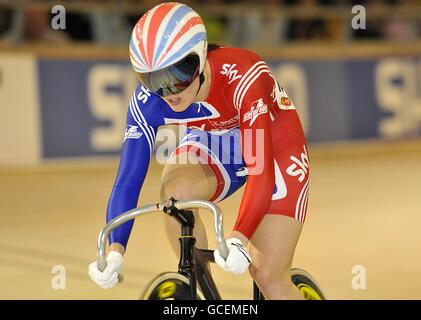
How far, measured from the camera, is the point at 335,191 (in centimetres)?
796

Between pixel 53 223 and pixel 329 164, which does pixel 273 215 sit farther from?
pixel 329 164

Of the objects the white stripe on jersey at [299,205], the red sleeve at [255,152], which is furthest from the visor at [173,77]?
the white stripe on jersey at [299,205]

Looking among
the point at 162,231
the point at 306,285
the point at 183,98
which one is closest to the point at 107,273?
the point at 183,98

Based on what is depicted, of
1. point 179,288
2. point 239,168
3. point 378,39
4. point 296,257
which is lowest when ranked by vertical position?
point 179,288

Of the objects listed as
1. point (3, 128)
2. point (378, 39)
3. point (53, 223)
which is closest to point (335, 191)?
point (53, 223)

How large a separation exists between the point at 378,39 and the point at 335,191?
4323 millimetres

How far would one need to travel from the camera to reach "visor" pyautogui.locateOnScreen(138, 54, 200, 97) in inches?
110

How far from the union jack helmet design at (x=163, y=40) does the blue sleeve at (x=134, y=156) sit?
12.5 inches

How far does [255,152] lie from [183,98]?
0.29 meters

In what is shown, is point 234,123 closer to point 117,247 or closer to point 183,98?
point 183,98

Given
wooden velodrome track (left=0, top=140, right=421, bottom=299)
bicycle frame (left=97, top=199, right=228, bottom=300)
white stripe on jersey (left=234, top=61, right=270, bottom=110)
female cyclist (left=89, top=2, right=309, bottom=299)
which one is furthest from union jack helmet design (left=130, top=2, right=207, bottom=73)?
wooden velodrome track (left=0, top=140, right=421, bottom=299)

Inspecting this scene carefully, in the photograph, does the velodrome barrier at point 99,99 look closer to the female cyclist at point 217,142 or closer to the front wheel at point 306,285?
the female cyclist at point 217,142

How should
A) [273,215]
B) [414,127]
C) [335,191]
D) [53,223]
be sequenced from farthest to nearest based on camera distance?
[414,127], [335,191], [53,223], [273,215]

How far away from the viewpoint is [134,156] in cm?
305
